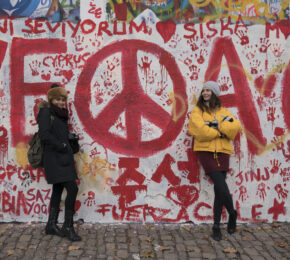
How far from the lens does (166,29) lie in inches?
168

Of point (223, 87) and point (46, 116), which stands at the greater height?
point (223, 87)

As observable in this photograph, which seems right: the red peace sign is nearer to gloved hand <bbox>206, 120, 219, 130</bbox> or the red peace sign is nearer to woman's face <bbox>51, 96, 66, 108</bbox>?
woman's face <bbox>51, 96, 66, 108</bbox>

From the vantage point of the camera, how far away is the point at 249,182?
440cm

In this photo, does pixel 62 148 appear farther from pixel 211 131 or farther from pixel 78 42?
pixel 211 131

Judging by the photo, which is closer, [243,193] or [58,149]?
[58,149]

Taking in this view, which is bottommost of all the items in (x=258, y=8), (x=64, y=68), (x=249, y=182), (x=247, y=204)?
(x=247, y=204)

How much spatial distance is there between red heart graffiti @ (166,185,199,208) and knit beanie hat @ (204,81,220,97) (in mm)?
1339

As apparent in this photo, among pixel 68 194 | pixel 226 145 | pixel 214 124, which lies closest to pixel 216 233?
pixel 226 145

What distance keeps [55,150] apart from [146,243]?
153cm

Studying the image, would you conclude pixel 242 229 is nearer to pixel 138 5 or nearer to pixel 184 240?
pixel 184 240

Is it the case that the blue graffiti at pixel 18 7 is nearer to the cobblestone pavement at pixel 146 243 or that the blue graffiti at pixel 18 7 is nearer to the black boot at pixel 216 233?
the cobblestone pavement at pixel 146 243

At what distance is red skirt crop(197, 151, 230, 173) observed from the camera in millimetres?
3891

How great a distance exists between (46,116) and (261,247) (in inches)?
114

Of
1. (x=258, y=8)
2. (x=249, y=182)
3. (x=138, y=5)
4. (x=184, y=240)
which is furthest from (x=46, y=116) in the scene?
(x=258, y=8)
